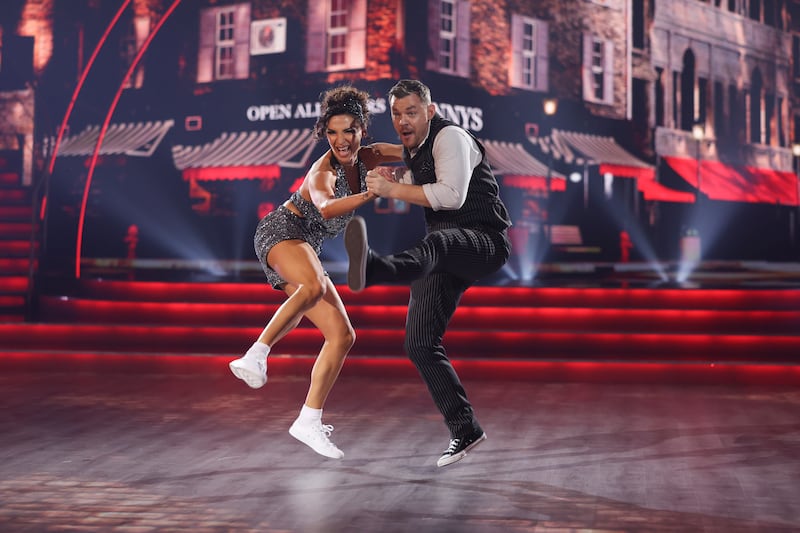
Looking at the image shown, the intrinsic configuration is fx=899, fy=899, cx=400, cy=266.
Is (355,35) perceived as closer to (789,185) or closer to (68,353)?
(68,353)

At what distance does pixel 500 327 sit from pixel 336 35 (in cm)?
896

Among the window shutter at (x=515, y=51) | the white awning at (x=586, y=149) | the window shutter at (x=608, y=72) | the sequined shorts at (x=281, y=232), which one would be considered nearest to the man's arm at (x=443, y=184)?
the sequined shorts at (x=281, y=232)

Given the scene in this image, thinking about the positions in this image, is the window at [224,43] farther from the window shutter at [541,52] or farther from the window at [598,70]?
the window at [598,70]

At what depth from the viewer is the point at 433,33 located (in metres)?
15.1

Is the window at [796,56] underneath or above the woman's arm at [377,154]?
above

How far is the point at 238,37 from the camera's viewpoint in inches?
632

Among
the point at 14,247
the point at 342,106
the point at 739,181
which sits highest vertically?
the point at 739,181

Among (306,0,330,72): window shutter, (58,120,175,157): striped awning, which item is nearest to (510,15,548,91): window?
(306,0,330,72): window shutter

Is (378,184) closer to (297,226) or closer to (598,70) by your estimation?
(297,226)

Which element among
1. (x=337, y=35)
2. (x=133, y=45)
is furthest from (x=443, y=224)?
(x=133, y=45)

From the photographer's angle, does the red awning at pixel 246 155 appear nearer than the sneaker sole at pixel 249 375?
No

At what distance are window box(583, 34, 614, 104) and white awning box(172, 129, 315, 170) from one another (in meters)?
5.79

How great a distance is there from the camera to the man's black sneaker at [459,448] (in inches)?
141

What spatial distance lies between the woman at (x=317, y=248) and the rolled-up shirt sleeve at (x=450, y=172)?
37 cm
